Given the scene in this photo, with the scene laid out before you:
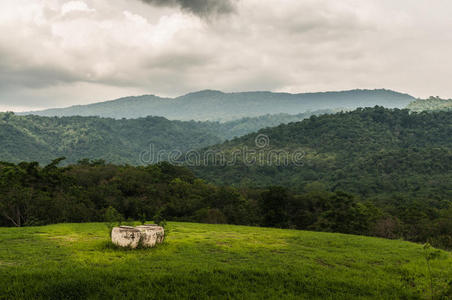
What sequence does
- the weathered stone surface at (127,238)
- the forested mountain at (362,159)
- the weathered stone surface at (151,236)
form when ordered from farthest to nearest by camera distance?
the forested mountain at (362,159), the weathered stone surface at (151,236), the weathered stone surface at (127,238)

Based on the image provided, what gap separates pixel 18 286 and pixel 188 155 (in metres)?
184

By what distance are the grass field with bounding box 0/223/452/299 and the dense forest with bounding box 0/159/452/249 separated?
1229 cm

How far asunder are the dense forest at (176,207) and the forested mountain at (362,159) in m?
35.2

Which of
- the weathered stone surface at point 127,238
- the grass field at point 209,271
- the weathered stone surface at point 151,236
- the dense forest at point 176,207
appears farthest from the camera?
the dense forest at point 176,207

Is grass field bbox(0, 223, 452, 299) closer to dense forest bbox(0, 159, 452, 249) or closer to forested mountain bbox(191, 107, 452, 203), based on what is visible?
dense forest bbox(0, 159, 452, 249)

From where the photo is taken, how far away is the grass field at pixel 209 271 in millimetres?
8688

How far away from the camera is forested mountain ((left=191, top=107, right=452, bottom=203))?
99.9 m

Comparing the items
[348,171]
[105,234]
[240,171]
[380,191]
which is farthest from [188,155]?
[105,234]

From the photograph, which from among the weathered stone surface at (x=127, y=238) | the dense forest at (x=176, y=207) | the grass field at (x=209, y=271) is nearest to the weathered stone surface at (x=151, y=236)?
the weathered stone surface at (x=127, y=238)

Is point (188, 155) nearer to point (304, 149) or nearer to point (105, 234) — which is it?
point (304, 149)

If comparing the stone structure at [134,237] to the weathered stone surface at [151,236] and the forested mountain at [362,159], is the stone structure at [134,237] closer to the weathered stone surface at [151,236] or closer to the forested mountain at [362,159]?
the weathered stone surface at [151,236]

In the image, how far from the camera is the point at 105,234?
19.0 meters

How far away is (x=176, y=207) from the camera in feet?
130

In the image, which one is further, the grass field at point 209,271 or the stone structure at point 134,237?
the stone structure at point 134,237
